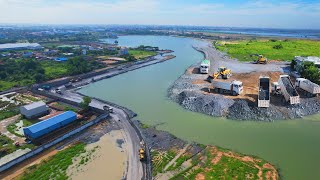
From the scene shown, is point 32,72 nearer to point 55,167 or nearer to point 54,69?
point 54,69

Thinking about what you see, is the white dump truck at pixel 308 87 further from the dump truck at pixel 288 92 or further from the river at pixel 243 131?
the river at pixel 243 131

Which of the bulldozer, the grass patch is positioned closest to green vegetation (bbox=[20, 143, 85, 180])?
the bulldozer

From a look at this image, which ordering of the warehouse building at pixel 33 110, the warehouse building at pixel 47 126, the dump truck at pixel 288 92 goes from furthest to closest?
1. the warehouse building at pixel 33 110
2. the dump truck at pixel 288 92
3. the warehouse building at pixel 47 126

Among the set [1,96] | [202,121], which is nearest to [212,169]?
[202,121]

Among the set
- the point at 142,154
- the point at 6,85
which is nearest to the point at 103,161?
the point at 142,154

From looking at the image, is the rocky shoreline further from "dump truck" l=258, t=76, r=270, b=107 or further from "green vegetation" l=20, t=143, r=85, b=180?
"green vegetation" l=20, t=143, r=85, b=180

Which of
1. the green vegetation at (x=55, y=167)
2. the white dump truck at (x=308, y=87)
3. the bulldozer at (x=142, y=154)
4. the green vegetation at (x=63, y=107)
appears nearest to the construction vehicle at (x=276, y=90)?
the white dump truck at (x=308, y=87)

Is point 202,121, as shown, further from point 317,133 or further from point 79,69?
point 79,69
